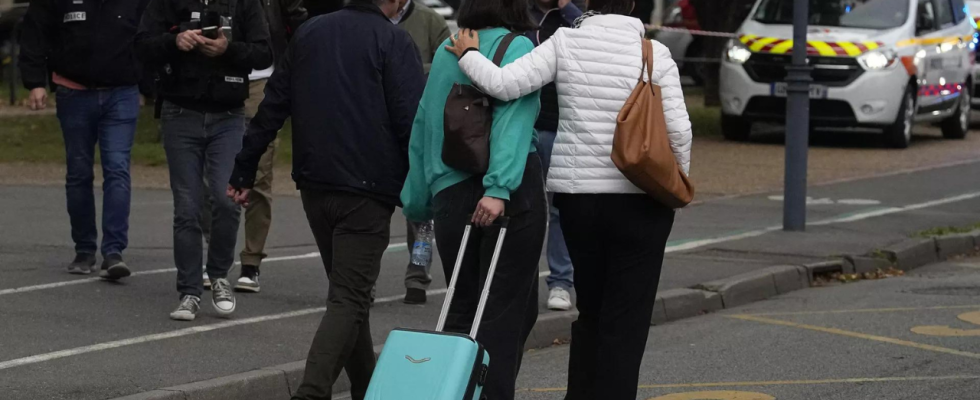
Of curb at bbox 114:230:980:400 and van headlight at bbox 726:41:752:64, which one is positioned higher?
curb at bbox 114:230:980:400

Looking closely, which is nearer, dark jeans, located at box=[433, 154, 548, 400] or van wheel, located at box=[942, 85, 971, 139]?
dark jeans, located at box=[433, 154, 548, 400]

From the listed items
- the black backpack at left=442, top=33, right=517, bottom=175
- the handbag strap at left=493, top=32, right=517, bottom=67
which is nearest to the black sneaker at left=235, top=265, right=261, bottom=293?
the black backpack at left=442, top=33, right=517, bottom=175

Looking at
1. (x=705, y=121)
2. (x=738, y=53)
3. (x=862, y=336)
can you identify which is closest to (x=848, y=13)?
(x=738, y=53)

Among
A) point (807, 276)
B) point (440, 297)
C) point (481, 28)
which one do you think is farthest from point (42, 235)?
point (481, 28)

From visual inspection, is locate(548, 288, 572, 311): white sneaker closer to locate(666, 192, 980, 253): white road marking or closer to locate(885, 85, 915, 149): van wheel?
locate(666, 192, 980, 253): white road marking

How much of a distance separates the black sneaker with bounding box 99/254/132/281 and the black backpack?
389 centimetres

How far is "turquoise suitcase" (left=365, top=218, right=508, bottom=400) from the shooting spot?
4703 mm

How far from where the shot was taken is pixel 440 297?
859 cm

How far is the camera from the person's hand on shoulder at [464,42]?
16.4 feet

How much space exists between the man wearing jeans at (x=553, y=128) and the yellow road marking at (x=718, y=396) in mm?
893

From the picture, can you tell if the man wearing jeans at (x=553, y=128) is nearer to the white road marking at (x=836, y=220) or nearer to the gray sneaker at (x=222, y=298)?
the gray sneaker at (x=222, y=298)

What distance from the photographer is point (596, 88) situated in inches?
199

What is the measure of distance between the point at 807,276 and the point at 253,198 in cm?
386

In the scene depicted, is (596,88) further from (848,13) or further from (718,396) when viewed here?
(848,13)
